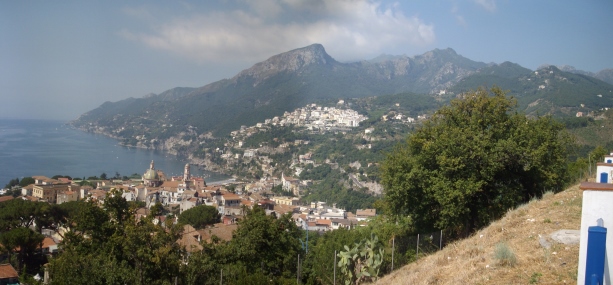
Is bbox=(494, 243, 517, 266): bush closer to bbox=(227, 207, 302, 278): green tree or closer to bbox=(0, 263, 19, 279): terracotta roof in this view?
bbox=(227, 207, 302, 278): green tree

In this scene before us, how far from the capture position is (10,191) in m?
39.2

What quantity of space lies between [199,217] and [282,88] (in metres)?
105

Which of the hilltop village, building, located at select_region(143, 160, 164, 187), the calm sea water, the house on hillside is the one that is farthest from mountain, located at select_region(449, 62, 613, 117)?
the calm sea water

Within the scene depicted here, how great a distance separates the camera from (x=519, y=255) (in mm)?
4418

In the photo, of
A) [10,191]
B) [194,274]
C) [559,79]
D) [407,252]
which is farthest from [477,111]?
[559,79]

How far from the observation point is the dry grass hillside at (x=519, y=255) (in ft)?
12.6

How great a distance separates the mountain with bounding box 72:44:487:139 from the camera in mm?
115312

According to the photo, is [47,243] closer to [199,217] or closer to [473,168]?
[199,217]

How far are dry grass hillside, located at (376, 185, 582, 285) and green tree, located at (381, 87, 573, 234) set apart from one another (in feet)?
4.87

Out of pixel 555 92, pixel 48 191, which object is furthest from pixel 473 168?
pixel 555 92

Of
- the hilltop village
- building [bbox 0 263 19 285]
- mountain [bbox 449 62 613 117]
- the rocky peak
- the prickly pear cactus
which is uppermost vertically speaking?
the rocky peak

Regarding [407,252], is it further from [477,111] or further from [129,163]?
[129,163]

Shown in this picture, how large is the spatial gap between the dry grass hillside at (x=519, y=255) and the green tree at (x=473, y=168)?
1.48 metres

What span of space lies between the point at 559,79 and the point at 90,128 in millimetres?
140069
